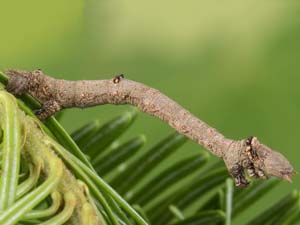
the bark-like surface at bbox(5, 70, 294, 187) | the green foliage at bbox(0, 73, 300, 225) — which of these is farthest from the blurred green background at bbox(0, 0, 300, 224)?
the bark-like surface at bbox(5, 70, 294, 187)

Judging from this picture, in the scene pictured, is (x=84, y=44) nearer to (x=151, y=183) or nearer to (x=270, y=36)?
(x=270, y=36)

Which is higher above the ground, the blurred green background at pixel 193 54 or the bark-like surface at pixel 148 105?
the bark-like surface at pixel 148 105

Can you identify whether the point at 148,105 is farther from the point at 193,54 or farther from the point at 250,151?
the point at 193,54

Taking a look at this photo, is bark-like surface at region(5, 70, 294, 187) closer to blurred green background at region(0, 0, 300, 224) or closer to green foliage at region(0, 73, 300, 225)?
green foliage at region(0, 73, 300, 225)

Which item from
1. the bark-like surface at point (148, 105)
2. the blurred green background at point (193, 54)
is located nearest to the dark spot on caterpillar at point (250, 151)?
the bark-like surface at point (148, 105)

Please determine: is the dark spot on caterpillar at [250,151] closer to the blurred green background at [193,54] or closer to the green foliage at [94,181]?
the green foliage at [94,181]

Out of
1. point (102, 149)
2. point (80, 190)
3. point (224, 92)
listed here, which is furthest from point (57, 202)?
point (224, 92)
